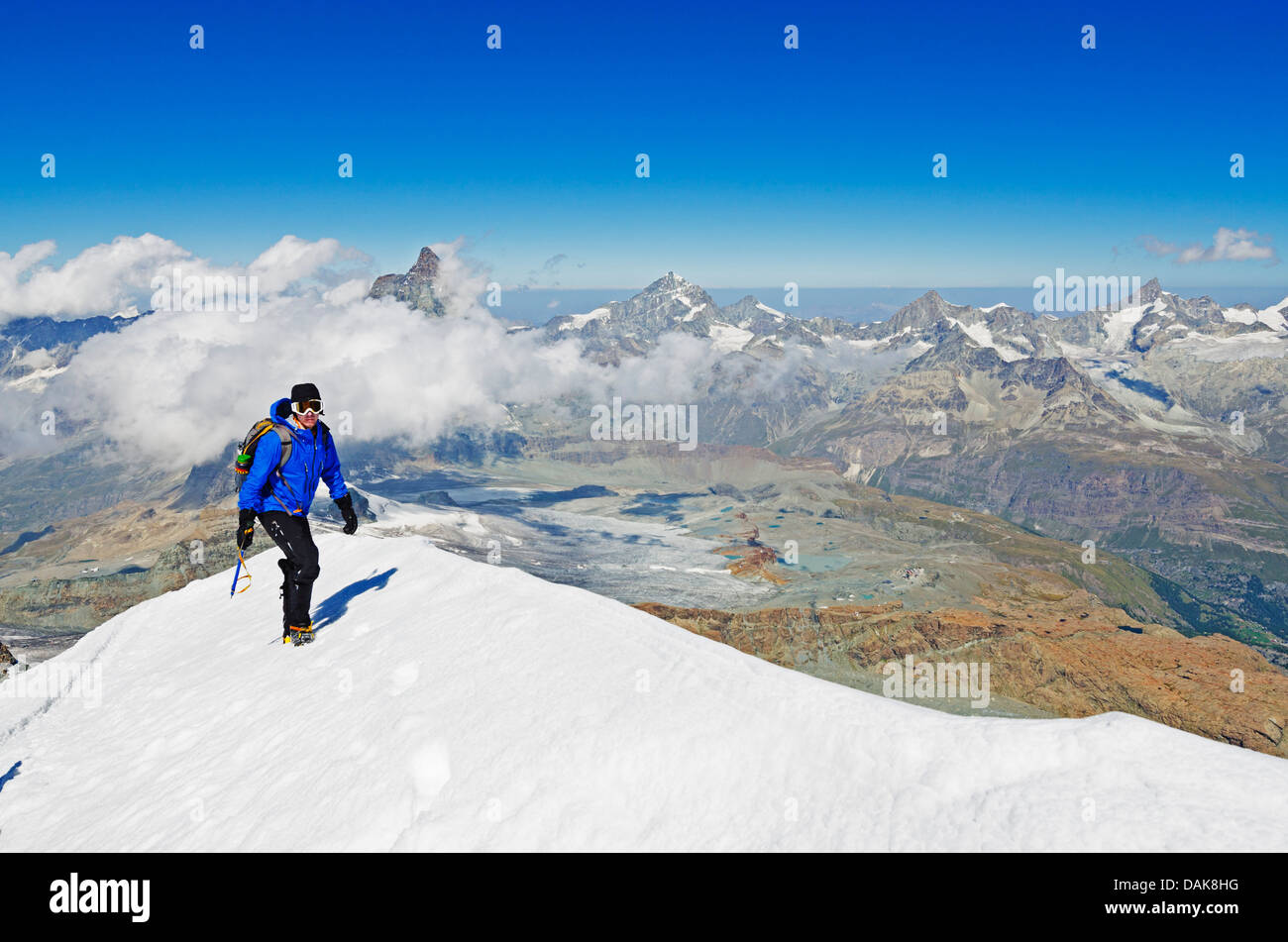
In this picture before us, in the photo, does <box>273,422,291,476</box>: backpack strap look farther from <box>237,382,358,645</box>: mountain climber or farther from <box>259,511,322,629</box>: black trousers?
<box>259,511,322,629</box>: black trousers

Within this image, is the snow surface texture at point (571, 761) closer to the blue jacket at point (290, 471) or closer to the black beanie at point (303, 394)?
the blue jacket at point (290, 471)

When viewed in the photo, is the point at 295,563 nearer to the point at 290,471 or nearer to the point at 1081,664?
the point at 290,471

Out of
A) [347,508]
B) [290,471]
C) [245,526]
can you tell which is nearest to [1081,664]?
[347,508]

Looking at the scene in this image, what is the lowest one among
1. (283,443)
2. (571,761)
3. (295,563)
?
(571,761)

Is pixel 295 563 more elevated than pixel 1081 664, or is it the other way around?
pixel 295 563

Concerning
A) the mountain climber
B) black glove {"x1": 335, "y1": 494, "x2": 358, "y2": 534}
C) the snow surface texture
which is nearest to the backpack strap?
the mountain climber

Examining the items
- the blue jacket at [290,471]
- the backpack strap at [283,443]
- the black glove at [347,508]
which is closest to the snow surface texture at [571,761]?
the black glove at [347,508]
